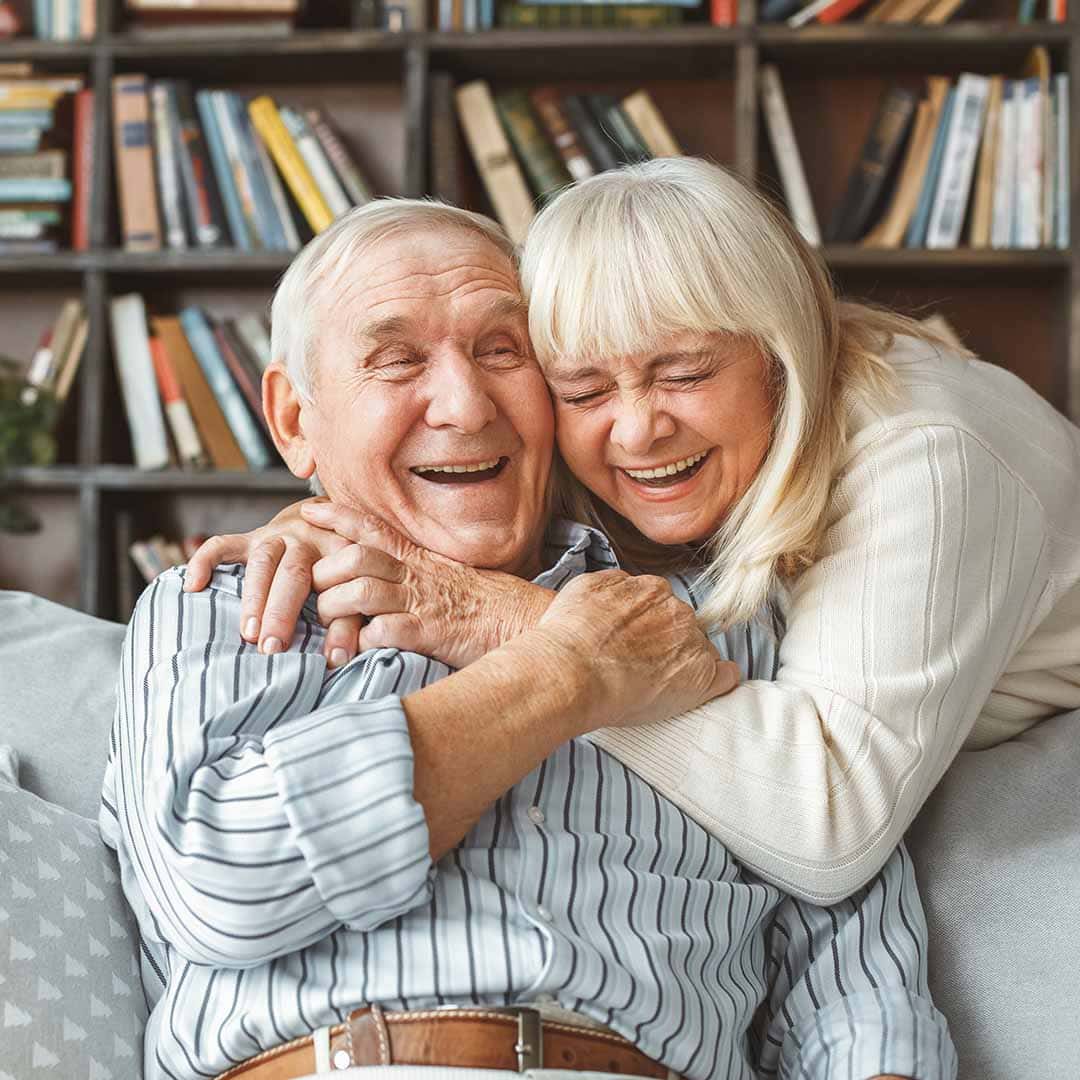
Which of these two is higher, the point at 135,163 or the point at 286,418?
the point at 135,163

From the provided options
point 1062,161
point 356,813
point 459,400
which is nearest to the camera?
point 356,813

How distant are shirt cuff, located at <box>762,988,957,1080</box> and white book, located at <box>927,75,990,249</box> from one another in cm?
202

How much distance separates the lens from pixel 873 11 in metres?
2.84

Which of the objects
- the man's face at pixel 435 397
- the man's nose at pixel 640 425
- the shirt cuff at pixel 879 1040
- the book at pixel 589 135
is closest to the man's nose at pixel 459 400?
the man's face at pixel 435 397

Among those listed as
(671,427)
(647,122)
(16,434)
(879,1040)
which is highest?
(647,122)

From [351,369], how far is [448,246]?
18cm

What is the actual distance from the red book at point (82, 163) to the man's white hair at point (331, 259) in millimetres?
Answer: 1748

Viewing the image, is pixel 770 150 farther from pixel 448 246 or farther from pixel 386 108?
pixel 448 246

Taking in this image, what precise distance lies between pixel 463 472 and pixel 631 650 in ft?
1.11

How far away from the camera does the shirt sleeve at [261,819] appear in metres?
0.99

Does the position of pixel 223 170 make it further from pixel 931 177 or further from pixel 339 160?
pixel 931 177

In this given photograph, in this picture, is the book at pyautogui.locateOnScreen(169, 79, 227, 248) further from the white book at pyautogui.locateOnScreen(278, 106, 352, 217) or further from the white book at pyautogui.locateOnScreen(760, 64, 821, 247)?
the white book at pyautogui.locateOnScreen(760, 64, 821, 247)

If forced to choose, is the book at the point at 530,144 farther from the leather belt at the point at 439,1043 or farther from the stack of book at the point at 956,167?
the leather belt at the point at 439,1043

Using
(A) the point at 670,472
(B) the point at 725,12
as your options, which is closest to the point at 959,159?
(B) the point at 725,12
